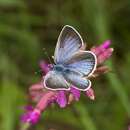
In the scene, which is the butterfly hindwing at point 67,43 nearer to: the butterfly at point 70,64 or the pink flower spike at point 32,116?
the butterfly at point 70,64

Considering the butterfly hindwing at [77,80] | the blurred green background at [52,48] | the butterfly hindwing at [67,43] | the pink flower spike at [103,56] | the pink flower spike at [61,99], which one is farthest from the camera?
the blurred green background at [52,48]

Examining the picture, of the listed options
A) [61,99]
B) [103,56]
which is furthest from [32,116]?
[103,56]

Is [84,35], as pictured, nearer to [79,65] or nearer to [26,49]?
[26,49]

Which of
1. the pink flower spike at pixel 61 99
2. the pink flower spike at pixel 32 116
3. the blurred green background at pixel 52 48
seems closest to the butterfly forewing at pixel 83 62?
the pink flower spike at pixel 61 99

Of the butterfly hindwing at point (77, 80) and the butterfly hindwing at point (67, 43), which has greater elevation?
the butterfly hindwing at point (67, 43)

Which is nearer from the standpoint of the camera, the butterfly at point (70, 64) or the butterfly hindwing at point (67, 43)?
the butterfly at point (70, 64)

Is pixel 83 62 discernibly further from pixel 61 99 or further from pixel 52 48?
pixel 52 48

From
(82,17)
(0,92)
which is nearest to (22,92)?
(0,92)
